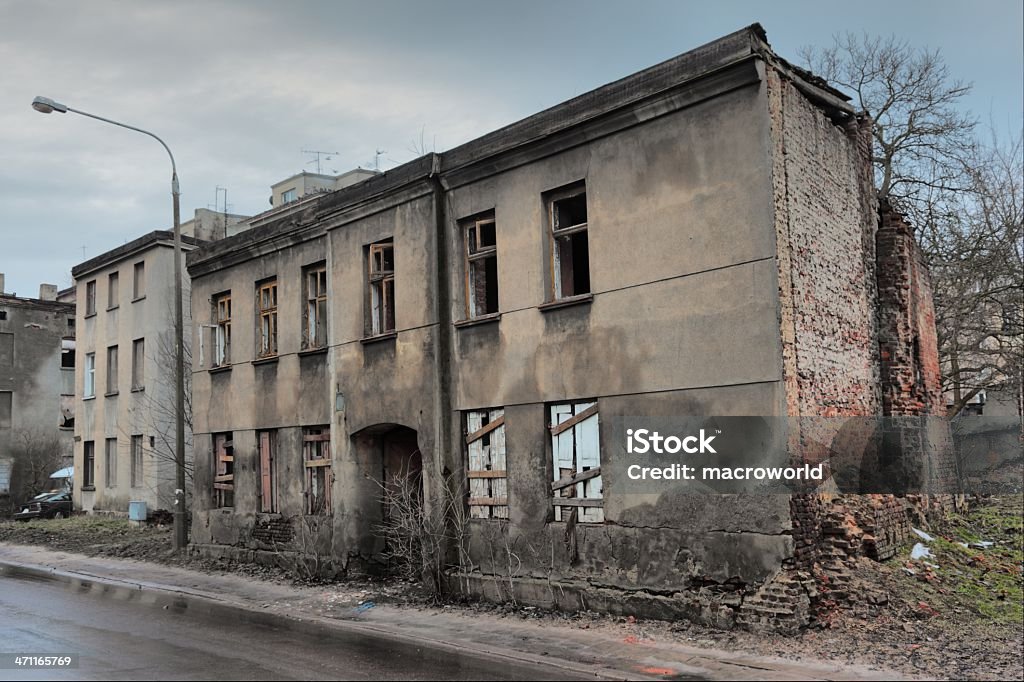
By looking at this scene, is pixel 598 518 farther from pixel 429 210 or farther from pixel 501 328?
pixel 429 210

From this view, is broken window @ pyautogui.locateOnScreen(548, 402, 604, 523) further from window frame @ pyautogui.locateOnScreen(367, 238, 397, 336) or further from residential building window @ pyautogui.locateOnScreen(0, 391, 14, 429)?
residential building window @ pyautogui.locateOnScreen(0, 391, 14, 429)

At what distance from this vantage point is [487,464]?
13.5 m

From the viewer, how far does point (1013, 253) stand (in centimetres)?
2305

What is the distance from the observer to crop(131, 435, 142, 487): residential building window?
28.4 m

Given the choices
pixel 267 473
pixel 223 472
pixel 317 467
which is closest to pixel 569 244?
pixel 317 467

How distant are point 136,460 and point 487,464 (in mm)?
19533

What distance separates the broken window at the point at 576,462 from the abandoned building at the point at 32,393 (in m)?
32.3

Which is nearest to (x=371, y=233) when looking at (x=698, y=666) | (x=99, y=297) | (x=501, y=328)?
(x=501, y=328)

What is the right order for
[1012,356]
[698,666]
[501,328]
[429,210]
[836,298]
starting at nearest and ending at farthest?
[698,666], [836,298], [501,328], [429,210], [1012,356]

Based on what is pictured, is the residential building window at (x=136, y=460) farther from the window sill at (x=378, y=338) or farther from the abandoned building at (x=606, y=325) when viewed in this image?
the window sill at (x=378, y=338)

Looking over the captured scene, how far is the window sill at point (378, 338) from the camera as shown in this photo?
49.1ft

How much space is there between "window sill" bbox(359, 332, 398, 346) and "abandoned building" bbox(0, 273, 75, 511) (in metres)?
28.1

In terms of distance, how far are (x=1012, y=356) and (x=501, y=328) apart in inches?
650

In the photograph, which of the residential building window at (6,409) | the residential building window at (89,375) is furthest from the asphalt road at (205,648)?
the residential building window at (6,409)
